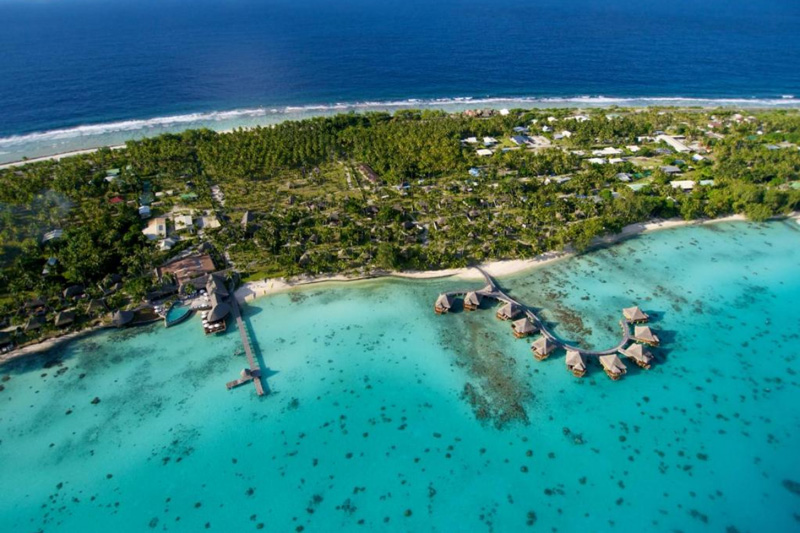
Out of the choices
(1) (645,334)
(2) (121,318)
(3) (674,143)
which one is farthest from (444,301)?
(3) (674,143)

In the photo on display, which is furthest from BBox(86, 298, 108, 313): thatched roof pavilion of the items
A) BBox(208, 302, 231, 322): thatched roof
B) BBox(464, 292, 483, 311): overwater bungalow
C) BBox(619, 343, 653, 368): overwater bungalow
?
BBox(619, 343, 653, 368): overwater bungalow

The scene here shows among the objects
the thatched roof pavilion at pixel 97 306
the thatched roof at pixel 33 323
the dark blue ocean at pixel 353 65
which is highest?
the dark blue ocean at pixel 353 65

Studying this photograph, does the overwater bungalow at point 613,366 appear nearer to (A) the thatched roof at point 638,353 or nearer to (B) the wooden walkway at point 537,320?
(B) the wooden walkway at point 537,320

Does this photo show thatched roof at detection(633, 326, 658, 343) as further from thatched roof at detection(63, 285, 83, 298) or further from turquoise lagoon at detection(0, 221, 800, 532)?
thatched roof at detection(63, 285, 83, 298)

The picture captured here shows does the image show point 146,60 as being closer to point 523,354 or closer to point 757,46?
point 523,354

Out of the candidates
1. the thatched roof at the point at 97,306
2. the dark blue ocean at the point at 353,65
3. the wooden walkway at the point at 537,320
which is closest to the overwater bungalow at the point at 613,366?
the wooden walkway at the point at 537,320

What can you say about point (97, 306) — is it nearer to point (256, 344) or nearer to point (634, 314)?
point (256, 344)
